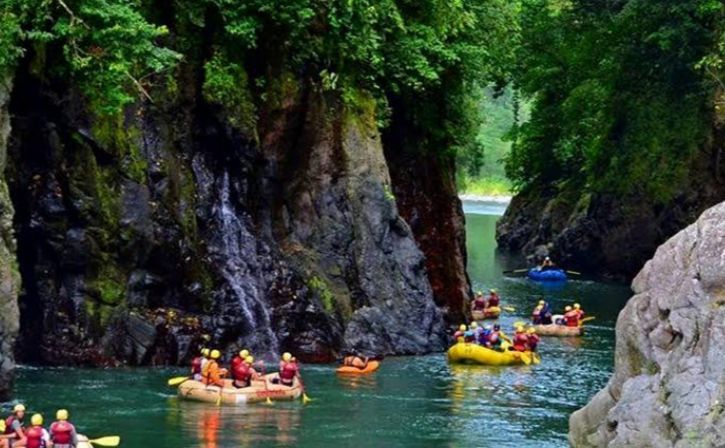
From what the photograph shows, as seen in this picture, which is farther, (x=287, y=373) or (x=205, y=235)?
(x=205, y=235)

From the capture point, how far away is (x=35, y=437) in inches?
990

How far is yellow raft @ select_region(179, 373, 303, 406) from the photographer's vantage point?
103 feet

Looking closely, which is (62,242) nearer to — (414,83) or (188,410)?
(188,410)

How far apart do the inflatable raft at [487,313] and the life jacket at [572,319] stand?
3.00 metres

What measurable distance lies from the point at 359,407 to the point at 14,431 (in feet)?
26.1

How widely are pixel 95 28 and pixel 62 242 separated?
477cm

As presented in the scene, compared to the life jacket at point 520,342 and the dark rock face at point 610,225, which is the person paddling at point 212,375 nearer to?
the life jacket at point 520,342

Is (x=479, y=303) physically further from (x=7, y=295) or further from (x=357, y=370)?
(x=7, y=295)

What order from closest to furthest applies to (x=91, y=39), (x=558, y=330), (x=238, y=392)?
1. (x=238, y=392)
2. (x=91, y=39)
3. (x=558, y=330)

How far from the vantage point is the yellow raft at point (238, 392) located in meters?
31.2

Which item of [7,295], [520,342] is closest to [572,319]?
[520,342]

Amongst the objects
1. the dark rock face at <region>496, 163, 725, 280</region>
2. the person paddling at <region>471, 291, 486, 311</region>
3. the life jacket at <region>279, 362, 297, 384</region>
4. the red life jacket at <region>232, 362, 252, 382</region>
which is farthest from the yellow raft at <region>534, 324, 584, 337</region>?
the red life jacket at <region>232, 362, 252, 382</region>

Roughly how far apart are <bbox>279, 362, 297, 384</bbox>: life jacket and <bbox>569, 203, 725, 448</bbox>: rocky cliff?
859cm

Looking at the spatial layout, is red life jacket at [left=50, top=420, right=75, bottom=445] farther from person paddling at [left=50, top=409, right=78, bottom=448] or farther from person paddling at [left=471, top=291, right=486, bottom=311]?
person paddling at [left=471, top=291, right=486, bottom=311]
